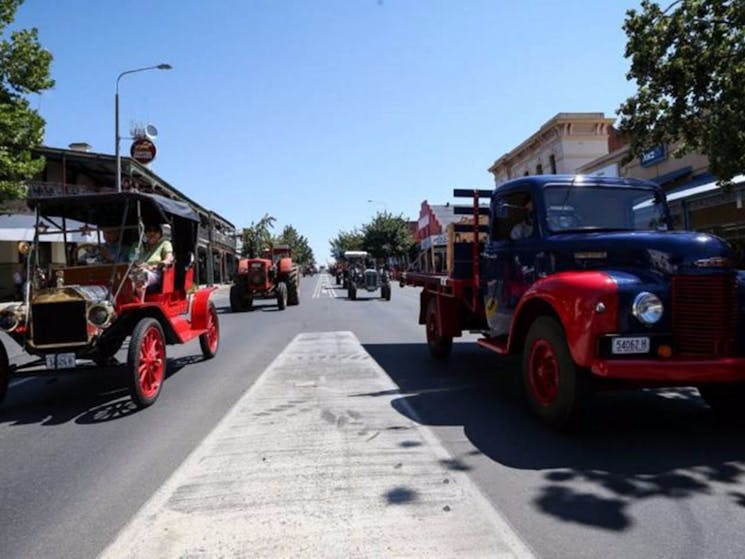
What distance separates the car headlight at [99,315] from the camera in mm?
6328

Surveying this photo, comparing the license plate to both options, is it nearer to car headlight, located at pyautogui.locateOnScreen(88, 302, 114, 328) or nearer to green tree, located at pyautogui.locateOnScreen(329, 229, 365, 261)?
car headlight, located at pyautogui.locateOnScreen(88, 302, 114, 328)

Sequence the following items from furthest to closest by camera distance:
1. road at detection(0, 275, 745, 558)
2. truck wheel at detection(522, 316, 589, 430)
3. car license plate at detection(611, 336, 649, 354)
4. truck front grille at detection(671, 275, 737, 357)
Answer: truck wheel at detection(522, 316, 589, 430) < truck front grille at detection(671, 275, 737, 357) < car license plate at detection(611, 336, 649, 354) < road at detection(0, 275, 745, 558)

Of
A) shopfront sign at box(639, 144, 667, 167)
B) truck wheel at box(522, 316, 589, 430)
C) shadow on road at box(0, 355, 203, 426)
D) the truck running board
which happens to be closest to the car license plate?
truck wheel at box(522, 316, 589, 430)

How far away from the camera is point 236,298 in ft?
70.9

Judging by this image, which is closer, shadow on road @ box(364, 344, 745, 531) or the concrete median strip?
the concrete median strip

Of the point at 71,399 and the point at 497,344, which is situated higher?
the point at 497,344

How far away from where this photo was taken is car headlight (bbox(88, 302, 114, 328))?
6.33m

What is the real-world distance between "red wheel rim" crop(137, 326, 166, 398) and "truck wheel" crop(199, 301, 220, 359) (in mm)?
2355

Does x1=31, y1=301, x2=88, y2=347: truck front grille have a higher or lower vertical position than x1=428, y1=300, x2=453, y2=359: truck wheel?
higher

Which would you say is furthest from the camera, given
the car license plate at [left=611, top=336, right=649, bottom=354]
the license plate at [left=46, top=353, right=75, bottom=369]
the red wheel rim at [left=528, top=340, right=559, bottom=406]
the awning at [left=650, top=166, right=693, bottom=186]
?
the awning at [left=650, top=166, right=693, bottom=186]

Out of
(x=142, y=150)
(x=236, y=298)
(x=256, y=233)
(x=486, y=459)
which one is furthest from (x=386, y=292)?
(x=256, y=233)

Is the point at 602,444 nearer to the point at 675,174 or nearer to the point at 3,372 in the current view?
the point at 3,372

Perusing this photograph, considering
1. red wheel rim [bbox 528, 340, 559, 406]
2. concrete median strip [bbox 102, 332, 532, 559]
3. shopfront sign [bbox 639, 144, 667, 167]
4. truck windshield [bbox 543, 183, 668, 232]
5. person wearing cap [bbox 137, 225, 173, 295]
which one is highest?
shopfront sign [bbox 639, 144, 667, 167]

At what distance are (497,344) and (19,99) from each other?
17.4 m
